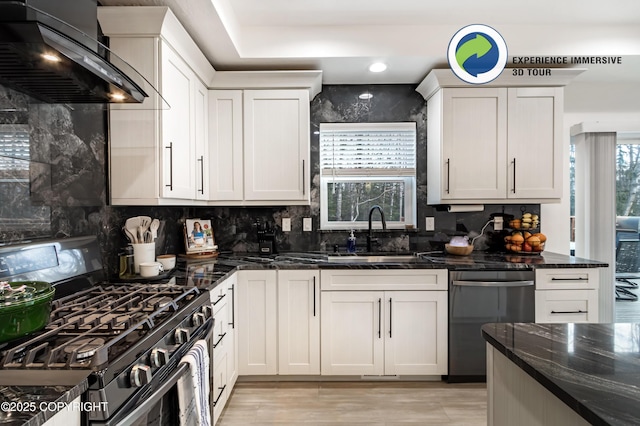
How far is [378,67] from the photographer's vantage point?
2.86 metres

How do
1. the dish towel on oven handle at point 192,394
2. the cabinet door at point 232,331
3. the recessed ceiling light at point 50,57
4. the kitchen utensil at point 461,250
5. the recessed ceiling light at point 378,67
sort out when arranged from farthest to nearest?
the kitchen utensil at point 461,250, the recessed ceiling light at point 378,67, the cabinet door at point 232,331, the dish towel on oven handle at point 192,394, the recessed ceiling light at point 50,57

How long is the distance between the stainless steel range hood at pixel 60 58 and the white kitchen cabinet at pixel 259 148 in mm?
1224

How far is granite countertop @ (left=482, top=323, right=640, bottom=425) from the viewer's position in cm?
70

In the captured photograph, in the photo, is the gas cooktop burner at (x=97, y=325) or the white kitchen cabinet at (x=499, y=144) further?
the white kitchen cabinet at (x=499, y=144)

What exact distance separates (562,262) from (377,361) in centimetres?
152

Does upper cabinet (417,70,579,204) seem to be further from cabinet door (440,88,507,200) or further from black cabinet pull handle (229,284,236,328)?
black cabinet pull handle (229,284,236,328)

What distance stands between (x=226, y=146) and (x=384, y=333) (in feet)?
6.22

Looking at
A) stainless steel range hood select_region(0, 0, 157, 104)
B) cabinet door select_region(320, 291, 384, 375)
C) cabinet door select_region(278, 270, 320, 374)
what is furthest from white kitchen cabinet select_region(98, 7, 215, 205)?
cabinet door select_region(320, 291, 384, 375)

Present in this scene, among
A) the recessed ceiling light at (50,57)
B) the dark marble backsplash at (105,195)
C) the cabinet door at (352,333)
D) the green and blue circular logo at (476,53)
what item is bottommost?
the cabinet door at (352,333)

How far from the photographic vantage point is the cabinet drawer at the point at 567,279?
8.39ft

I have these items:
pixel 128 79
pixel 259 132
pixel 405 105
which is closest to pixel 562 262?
pixel 405 105

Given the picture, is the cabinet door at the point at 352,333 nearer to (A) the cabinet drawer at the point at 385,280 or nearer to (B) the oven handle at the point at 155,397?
(A) the cabinet drawer at the point at 385,280

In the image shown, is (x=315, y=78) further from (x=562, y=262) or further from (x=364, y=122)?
(x=562, y=262)

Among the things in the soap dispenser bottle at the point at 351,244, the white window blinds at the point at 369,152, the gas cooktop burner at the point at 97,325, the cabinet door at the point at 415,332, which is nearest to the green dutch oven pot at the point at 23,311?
the gas cooktop burner at the point at 97,325
